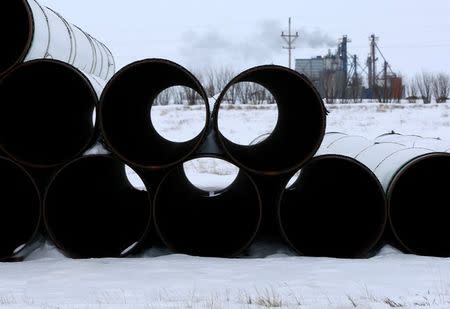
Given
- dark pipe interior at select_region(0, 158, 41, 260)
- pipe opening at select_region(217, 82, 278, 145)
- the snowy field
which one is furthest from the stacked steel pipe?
pipe opening at select_region(217, 82, 278, 145)

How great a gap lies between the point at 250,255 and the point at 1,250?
2.47m

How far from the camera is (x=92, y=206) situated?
602 cm

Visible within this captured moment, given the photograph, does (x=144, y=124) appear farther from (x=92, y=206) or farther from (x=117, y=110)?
(x=92, y=206)

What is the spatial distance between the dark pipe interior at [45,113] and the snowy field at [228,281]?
99cm

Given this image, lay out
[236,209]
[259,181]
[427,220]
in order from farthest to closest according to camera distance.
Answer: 1. [236,209]
2. [427,220]
3. [259,181]

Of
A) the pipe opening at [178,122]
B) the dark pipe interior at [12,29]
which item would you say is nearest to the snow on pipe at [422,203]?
the dark pipe interior at [12,29]

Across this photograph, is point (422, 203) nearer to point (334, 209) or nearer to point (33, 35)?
point (334, 209)

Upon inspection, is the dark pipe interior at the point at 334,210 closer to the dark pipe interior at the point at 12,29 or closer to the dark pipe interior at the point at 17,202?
the dark pipe interior at the point at 17,202

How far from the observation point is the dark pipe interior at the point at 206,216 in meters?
5.18

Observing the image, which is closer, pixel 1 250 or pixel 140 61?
pixel 140 61

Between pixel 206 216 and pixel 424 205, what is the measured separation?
7.96 feet

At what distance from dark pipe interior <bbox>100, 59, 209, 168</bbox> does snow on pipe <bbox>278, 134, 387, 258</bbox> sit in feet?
4.15

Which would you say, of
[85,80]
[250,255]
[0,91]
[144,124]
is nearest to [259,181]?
[250,255]

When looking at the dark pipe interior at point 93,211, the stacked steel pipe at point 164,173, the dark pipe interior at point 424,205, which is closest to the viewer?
the stacked steel pipe at point 164,173
